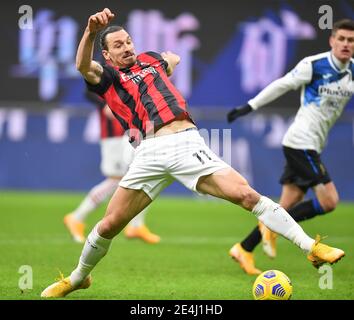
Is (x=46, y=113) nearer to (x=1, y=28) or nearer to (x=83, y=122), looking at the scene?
(x=83, y=122)

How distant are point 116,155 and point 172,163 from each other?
443cm

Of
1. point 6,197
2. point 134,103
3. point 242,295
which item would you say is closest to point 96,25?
point 134,103

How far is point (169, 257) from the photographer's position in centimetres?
871

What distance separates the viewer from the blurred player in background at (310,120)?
25.6ft

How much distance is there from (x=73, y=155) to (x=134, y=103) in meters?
9.82

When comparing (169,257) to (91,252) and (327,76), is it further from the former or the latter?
(91,252)

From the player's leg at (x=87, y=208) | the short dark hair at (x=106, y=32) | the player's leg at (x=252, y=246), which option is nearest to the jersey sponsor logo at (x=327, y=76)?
the player's leg at (x=252, y=246)

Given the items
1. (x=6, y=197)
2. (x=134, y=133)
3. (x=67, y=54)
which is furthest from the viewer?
(x=67, y=54)

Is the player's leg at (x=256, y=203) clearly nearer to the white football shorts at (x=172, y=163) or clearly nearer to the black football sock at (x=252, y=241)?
the white football shorts at (x=172, y=163)

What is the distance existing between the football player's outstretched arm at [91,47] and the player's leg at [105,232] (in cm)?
87

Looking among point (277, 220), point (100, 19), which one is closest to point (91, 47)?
point (100, 19)

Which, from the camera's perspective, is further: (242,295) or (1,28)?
(1,28)

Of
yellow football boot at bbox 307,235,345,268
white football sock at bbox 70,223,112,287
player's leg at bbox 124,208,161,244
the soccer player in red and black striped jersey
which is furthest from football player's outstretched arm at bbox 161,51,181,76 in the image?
player's leg at bbox 124,208,161,244

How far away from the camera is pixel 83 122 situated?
15.8 m
